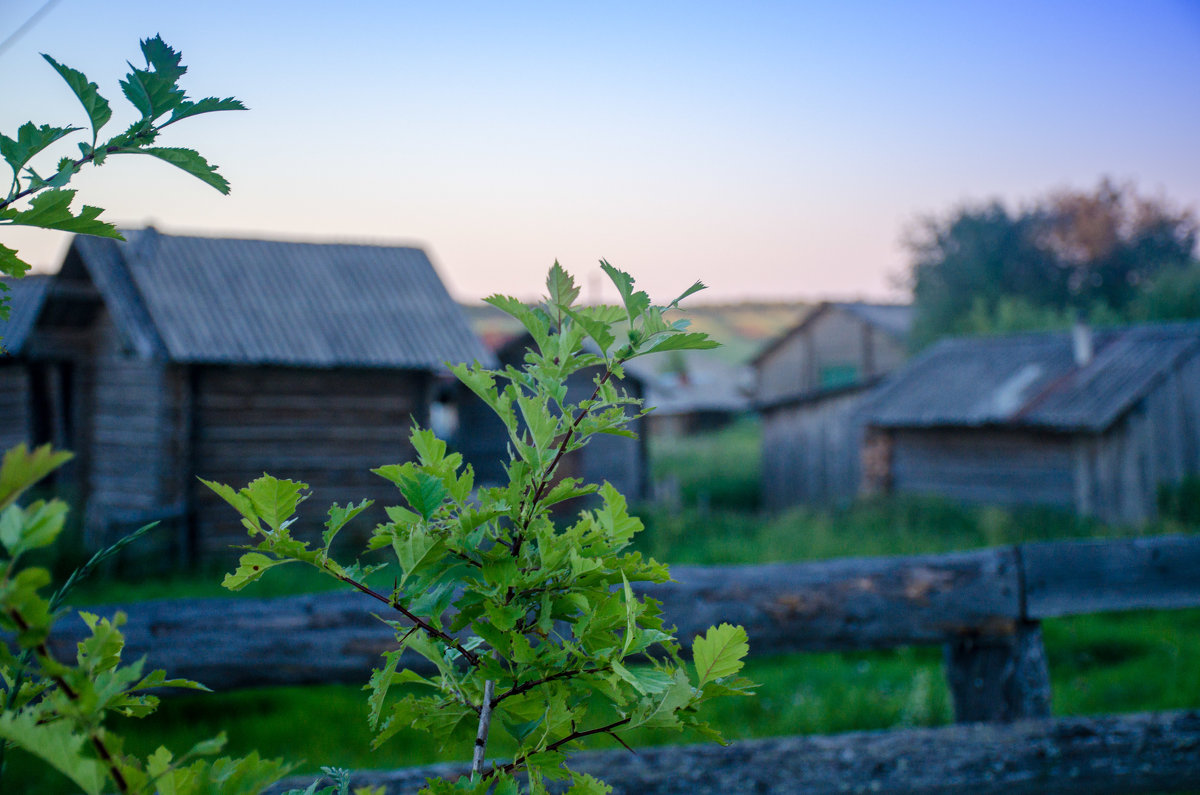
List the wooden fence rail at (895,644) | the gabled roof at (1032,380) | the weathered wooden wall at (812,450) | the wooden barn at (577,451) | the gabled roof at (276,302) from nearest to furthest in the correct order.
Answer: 1. the wooden fence rail at (895,644)
2. the gabled roof at (276,302)
3. the gabled roof at (1032,380)
4. the wooden barn at (577,451)
5. the weathered wooden wall at (812,450)

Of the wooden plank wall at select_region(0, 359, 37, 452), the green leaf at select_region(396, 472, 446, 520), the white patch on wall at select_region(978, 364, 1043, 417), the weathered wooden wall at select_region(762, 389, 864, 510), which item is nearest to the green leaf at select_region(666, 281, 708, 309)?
the green leaf at select_region(396, 472, 446, 520)

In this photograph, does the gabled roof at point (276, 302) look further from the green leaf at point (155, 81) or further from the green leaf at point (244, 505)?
the green leaf at point (244, 505)

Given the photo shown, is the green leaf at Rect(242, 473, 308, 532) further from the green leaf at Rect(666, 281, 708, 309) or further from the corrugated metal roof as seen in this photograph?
the corrugated metal roof

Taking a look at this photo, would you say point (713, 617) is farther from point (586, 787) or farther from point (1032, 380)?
point (1032, 380)

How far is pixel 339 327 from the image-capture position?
38.5ft

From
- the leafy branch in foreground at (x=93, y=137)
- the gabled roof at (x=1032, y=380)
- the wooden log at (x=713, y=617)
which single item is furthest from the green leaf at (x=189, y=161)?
the gabled roof at (x=1032, y=380)

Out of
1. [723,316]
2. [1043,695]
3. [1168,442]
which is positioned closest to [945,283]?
[1168,442]

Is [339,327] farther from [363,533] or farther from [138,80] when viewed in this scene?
[138,80]

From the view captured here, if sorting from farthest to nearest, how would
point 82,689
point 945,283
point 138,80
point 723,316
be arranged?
point 723,316, point 945,283, point 138,80, point 82,689

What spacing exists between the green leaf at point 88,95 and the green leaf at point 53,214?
8cm

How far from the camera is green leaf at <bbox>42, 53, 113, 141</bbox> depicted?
0.93 meters

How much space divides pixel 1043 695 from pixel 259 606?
9.60ft

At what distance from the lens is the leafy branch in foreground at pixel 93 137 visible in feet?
3.08

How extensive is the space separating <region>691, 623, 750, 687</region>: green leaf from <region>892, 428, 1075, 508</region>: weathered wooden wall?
14.5m
